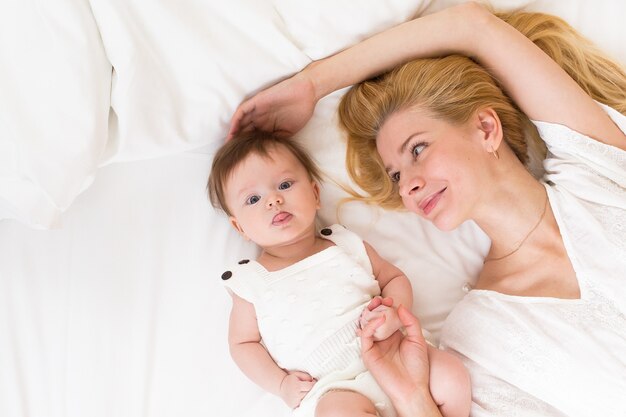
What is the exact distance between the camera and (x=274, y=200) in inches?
62.5

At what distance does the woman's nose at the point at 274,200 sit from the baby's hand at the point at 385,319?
339 mm

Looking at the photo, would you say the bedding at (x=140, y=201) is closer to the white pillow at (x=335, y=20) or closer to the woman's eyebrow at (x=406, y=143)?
the white pillow at (x=335, y=20)

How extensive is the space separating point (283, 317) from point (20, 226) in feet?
2.41

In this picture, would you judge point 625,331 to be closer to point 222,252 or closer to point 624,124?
point 624,124

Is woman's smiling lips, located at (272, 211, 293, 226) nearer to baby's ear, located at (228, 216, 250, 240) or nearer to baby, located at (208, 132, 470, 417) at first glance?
baby, located at (208, 132, 470, 417)

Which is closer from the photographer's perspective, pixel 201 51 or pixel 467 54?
pixel 201 51

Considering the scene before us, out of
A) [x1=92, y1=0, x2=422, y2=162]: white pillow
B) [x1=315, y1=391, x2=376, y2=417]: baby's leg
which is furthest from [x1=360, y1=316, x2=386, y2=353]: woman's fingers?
[x1=92, y1=0, x2=422, y2=162]: white pillow

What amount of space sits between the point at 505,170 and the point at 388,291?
43cm

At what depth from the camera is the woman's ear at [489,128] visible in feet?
5.47

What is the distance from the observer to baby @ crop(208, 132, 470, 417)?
1.48 meters

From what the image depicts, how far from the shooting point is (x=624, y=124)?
67.5 inches

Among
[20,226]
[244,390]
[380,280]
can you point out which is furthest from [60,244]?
[380,280]

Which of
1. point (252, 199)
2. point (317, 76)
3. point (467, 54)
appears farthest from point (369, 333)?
point (467, 54)

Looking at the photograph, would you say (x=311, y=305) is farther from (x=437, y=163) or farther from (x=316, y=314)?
(x=437, y=163)
